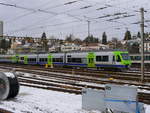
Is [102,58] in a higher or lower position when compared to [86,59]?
higher

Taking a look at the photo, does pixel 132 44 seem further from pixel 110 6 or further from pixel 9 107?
pixel 9 107

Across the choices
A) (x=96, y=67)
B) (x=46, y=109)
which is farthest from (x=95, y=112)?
(x=96, y=67)

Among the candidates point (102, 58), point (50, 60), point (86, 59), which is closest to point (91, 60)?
point (86, 59)

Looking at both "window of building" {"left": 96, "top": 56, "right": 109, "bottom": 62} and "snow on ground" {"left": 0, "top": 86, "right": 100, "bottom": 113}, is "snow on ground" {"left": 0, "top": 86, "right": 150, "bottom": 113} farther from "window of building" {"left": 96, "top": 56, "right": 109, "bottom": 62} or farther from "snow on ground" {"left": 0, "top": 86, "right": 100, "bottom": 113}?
"window of building" {"left": 96, "top": 56, "right": 109, "bottom": 62}

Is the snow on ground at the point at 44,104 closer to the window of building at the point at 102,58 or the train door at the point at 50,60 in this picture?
the window of building at the point at 102,58

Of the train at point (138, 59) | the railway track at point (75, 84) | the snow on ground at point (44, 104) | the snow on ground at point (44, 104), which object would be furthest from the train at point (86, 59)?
the snow on ground at point (44, 104)

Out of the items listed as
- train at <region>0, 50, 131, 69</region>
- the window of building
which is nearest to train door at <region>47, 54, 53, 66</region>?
train at <region>0, 50, 131, 69</region>

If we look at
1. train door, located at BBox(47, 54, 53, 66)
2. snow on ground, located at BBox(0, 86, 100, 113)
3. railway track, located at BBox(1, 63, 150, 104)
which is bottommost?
railway track, located at BBox(1, 63, 150, 104)

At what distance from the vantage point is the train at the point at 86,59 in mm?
27578

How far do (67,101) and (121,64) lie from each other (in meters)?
18.0

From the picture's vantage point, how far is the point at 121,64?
27375mm

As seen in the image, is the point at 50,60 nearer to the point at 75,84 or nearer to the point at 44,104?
the point at 75,84

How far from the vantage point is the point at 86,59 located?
103 ft

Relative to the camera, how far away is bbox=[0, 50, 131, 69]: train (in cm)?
2758
